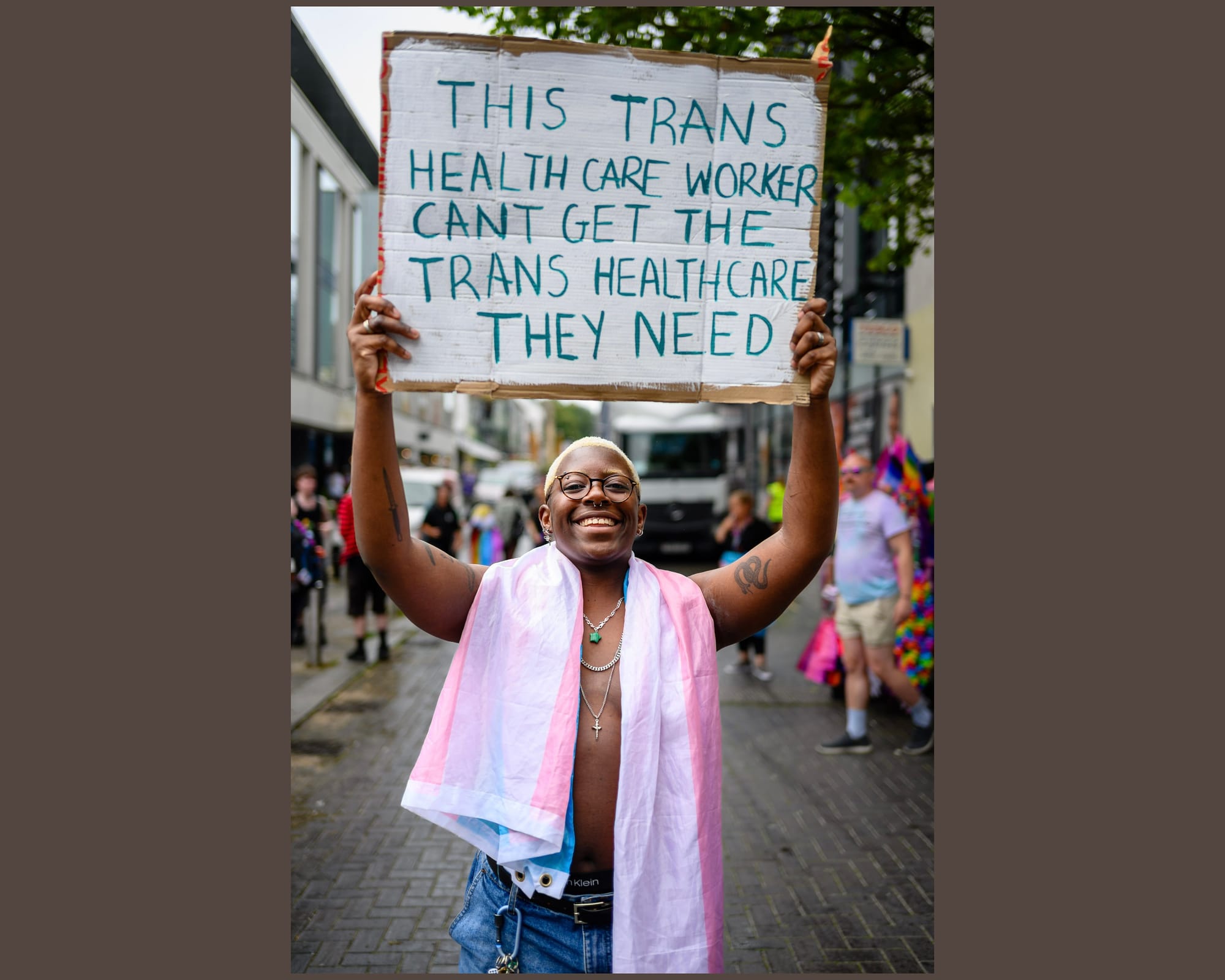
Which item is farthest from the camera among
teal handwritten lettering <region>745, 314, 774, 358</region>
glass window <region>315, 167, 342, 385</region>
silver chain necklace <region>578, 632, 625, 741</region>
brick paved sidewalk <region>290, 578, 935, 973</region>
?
glass window <region>315, 167, 342, 385</region>

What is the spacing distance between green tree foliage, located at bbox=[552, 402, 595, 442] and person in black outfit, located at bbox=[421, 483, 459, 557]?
103620 mm

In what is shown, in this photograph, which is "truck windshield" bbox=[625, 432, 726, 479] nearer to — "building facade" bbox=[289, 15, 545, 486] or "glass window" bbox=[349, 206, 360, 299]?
"building facade" bbox=[289, 15, 545, 486]

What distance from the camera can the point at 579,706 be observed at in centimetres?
234

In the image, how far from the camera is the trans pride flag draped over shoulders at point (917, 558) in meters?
6.84

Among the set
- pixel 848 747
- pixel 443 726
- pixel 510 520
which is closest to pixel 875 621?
pixel 848 747

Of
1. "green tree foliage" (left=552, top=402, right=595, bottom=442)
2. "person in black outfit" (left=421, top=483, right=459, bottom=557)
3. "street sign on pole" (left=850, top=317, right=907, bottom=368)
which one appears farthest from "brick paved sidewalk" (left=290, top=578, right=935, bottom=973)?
"green tree foliage" (left=552, top=402, right=595, bottom=442)

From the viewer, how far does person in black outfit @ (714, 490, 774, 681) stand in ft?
27.9

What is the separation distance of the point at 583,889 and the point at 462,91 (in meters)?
2.07

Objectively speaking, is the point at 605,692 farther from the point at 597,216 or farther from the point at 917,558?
the point at 917,558

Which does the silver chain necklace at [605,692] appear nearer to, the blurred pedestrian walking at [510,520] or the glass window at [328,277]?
the blurred pedestrian walking at [510,520]

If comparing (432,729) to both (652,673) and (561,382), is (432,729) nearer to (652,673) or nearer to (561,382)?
(652,673)

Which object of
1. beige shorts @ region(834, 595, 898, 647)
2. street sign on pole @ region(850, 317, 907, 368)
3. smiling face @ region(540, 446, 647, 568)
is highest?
street sign on pole @ region(850, 317, 907, 368)

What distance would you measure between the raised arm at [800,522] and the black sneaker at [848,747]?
4259mm

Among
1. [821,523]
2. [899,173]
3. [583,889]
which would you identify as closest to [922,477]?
[899,173]
